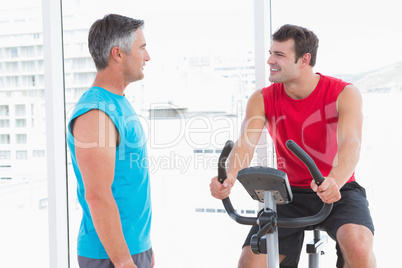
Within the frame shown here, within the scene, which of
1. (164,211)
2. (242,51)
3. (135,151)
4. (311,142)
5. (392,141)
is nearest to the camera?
(135,151)

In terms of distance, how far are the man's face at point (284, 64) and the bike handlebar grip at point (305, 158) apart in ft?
2.90

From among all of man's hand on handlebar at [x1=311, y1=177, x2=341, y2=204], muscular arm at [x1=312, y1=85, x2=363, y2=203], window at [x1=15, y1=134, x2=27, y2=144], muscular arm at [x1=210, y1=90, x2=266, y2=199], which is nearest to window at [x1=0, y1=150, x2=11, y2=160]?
window at [x1=15, y1=134, x2=27, y2=144]

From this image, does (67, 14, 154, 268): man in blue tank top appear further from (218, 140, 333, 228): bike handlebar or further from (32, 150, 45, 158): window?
(32, 150, 45, 158): window

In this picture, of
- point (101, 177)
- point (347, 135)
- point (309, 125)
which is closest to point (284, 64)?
point (309, 125)

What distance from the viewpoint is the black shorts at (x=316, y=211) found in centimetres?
207

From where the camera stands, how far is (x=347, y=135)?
210 cm

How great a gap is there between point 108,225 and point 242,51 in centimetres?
150

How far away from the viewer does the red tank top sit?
2275 mm

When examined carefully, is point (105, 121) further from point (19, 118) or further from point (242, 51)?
point (19, 118)

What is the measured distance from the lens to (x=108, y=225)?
4.96 feet

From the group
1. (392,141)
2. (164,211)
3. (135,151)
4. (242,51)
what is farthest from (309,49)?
(164,211)

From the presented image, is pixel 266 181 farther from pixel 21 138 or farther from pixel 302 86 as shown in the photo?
pixel 21 138

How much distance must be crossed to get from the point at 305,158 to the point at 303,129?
846 millimetres

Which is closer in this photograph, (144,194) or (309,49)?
(144,194)
